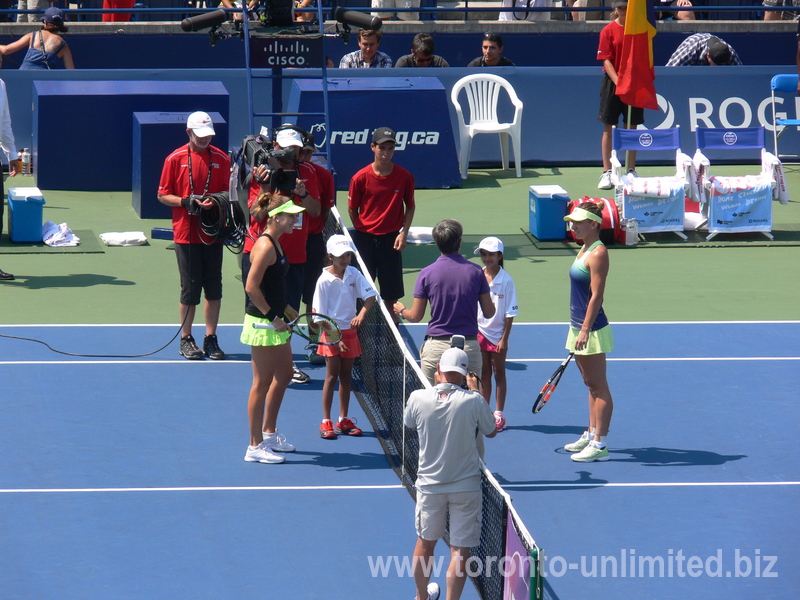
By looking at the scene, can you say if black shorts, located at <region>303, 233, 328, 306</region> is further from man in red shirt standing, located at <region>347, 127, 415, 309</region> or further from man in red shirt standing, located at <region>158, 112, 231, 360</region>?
man in red shirt standing, located at <region>158, 112, 231, 360</region>

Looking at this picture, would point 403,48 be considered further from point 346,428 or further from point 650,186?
point 346,428

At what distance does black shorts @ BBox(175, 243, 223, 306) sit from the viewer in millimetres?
9984

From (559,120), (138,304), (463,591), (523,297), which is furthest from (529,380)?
(559,120)

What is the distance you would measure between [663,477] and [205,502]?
3147 mm

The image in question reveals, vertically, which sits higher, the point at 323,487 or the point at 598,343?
the point at 598,343

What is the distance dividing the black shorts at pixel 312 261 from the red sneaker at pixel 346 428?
1.70 m

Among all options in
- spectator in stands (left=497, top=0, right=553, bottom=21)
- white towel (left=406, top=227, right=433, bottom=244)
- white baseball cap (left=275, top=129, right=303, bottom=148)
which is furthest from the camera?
spectator in stands (left=497, top=0, right=553, bottom=21)

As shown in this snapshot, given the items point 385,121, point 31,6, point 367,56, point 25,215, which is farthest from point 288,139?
point 31,6

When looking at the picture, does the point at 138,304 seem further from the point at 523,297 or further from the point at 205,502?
the point at 205,502

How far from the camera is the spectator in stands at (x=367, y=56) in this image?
1761cm

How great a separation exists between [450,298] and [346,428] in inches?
64.4

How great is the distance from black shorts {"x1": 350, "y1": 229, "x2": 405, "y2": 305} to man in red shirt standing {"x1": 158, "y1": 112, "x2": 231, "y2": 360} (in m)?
1.30

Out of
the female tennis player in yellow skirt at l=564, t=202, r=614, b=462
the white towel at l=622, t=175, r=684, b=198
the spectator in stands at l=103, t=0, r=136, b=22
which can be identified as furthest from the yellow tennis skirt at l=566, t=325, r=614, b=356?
the spectator in stands at l=103, t=0, r=136, b=22

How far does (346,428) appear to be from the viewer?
8.61 metres
